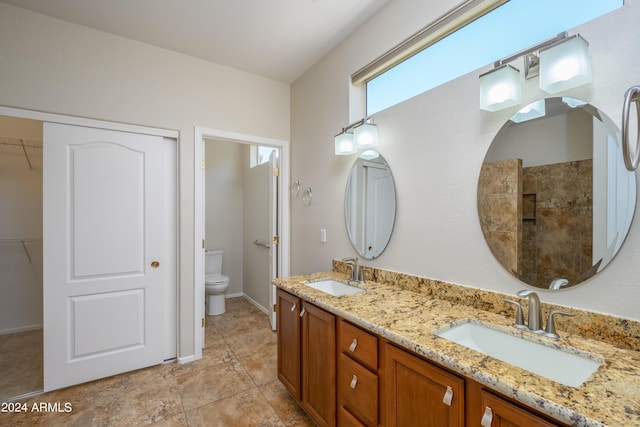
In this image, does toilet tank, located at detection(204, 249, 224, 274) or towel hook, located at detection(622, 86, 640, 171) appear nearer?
towel hook, located at detection(622, 86, 640, 171)

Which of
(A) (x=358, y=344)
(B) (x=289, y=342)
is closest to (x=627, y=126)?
(A) (x=358, y=344)

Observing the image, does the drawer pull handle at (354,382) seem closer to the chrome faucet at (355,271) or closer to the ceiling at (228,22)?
the chrome faucet at (355,271)

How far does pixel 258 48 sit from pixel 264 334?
2873mm

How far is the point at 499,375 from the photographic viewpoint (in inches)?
32.7

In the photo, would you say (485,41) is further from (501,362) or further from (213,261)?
(213,261)

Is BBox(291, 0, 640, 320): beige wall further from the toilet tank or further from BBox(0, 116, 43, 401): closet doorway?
BBox(0, 116, 43, 401): closet doorway

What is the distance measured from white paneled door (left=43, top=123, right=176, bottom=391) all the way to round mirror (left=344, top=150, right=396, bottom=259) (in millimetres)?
1646

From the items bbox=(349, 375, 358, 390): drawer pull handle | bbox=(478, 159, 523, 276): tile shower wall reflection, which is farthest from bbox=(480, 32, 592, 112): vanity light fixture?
bbox=(349, 375, 358, 390): drawer pull handle

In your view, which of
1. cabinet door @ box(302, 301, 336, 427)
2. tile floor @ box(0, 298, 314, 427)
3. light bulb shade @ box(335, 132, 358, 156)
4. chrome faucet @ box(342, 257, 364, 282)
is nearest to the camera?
cabinet door @ box(302, 301, 336, 427)

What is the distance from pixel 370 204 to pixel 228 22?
1765mm

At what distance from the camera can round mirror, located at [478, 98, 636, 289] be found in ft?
3.49

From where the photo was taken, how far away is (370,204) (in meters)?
2.12

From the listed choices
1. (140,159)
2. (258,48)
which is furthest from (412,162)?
(140,159)

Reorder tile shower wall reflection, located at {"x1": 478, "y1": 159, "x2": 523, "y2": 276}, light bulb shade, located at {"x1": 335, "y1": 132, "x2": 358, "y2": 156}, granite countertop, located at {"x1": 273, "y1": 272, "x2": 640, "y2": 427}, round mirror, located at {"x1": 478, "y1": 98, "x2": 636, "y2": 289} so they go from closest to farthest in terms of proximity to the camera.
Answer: granite countertop, located at {"x1": 273, "y1": 272, "x2": 640, "y2": 427} < round mirror, located at {"x1": 478, "y1": 98, "x2": 636, "y2": 289} < tile shower wall reflection, located at {"x1": 478, "y1": 159, "x2": 523, "y2": 276} < light bulb shade, located at {"x1": 335, "y1": 132, "x2": 358, "y2": 156}
